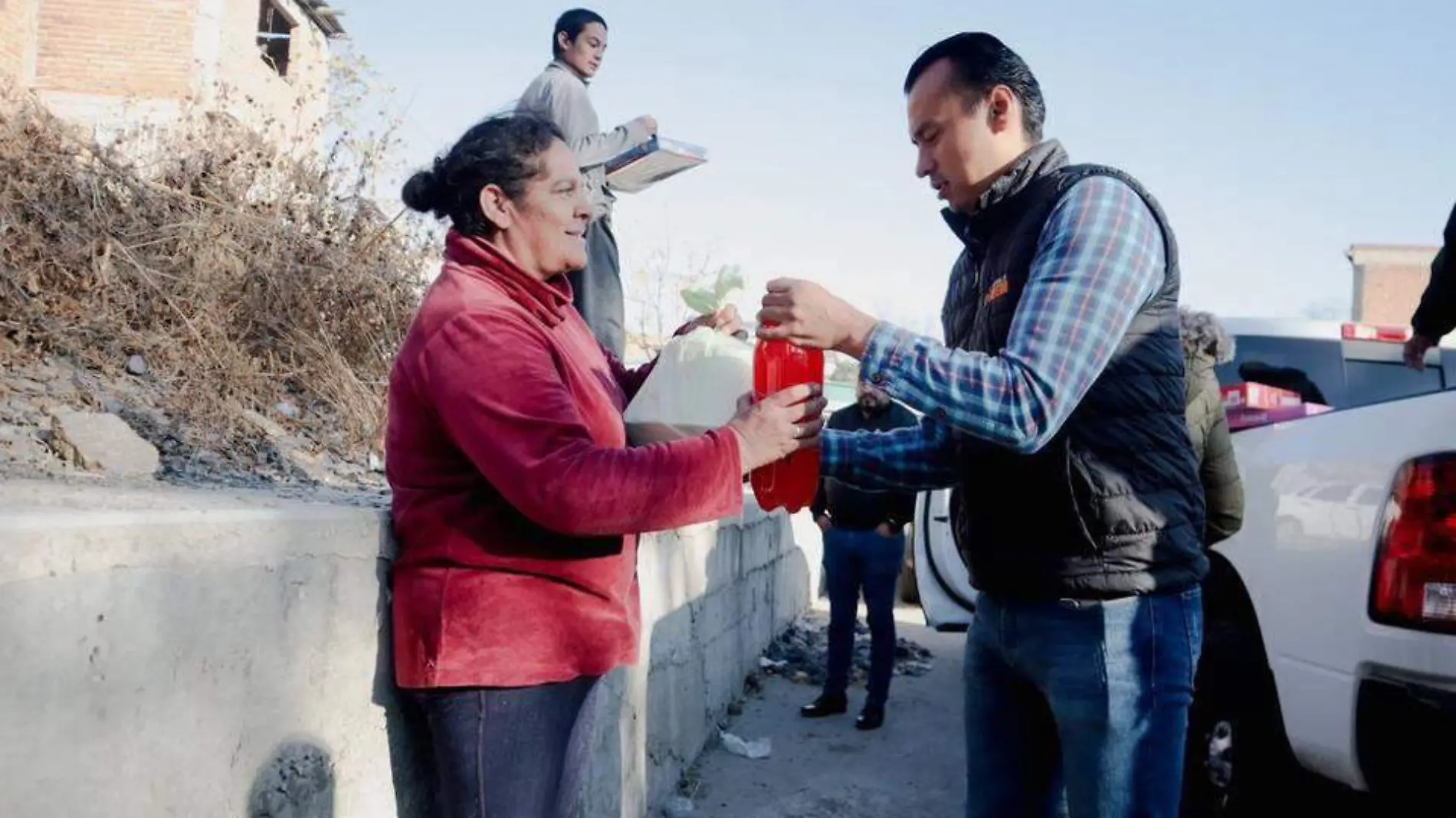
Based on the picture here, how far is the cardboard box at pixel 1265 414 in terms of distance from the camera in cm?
387

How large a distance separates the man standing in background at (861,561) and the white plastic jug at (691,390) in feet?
13.1

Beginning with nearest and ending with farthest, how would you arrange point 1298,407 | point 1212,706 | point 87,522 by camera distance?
point 87,522
point 1212,706
point 1298,407

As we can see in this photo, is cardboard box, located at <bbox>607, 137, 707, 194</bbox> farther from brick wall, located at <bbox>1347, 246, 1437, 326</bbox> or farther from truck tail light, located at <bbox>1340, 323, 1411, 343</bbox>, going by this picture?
brick wall, located at <bbox>1347, 246, 1437, 326</bbox>

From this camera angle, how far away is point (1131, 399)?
1895mm

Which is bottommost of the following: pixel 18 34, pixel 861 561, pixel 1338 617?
pixel 861 561

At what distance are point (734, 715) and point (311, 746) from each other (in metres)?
4.35

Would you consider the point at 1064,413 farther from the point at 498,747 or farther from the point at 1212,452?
the point at 1212,452

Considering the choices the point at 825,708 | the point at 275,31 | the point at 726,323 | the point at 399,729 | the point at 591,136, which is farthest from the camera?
the point at 275,31

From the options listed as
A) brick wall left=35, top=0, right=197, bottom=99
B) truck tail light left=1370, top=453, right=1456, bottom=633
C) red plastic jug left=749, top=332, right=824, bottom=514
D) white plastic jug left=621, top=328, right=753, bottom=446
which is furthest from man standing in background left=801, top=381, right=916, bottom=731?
brick wall left=35, top=0, right=197, bottom=99

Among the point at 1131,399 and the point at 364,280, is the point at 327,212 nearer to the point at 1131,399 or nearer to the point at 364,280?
the point at 364,280

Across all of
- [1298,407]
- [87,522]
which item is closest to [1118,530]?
[87,522]

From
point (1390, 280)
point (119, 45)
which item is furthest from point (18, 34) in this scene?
point (1390, 280)

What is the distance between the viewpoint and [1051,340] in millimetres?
1746

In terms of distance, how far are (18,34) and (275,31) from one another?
16.6 ft
